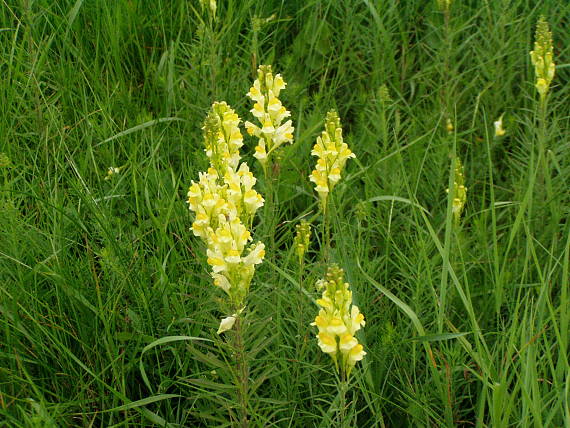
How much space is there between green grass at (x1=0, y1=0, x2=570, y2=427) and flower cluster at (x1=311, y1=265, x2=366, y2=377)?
11.3 inches

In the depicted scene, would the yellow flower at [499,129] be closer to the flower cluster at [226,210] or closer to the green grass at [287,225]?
the green grass at [287,225]

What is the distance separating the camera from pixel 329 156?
250 cm

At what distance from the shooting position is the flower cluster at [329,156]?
246 cm

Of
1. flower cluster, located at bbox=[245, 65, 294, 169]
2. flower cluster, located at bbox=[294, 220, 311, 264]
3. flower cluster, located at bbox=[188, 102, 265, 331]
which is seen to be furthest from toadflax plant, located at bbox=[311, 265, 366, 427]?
flower cluster, located at bbox=[245, 65, 294, 169]

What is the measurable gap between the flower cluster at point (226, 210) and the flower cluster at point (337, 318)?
0.24 meters

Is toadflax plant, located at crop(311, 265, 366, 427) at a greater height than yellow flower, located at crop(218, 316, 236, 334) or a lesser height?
greater

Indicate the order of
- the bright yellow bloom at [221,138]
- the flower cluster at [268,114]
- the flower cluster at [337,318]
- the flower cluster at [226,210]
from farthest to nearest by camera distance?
the flower cluster at [268,114] → the bright yellow bloom at [221,138] → the flower cluster at [226,210] → the flower cluster at [337,318]

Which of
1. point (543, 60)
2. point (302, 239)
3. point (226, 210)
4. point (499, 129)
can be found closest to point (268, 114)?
point (302, 239)

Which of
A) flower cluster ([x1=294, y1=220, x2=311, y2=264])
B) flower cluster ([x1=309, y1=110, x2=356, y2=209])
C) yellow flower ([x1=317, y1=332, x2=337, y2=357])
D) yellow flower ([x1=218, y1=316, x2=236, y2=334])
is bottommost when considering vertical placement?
yellow flower ([x1=218, y1=316, x2=236, y2=334])

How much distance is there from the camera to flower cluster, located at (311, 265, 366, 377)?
185 centimetres

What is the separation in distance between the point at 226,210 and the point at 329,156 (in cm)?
55

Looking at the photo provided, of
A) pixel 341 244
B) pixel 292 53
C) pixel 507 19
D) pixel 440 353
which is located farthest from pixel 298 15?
pixel 440 353

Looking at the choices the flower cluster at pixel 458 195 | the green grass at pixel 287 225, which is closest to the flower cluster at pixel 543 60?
the green grass at pixel 287 225

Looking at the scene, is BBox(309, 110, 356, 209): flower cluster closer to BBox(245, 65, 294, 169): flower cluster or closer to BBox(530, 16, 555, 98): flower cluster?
BBox(245, 65, 294, 169): flower cluster
